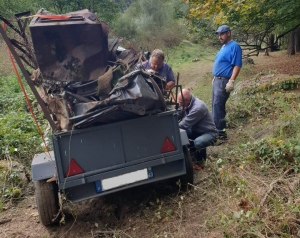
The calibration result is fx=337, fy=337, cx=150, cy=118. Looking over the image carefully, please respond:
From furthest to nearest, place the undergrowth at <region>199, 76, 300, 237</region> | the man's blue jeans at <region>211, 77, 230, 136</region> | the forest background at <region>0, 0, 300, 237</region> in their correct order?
the man's blue jeans at <region>211, 77, 230, 136</region> < the forest background at <region>0, 0, 300, 237</region> < the undergrowth at <region>199, 76, 300, 237</region>

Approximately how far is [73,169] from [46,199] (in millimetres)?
576

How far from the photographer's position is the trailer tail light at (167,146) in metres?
3.79

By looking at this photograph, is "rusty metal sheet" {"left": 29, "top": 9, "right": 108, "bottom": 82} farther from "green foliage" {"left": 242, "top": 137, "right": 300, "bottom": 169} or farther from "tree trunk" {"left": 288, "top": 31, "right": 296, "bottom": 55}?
"tree trunk" {"left": 288, "top": 31, "right": 296, "bottom": 55}

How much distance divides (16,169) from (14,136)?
106 cm

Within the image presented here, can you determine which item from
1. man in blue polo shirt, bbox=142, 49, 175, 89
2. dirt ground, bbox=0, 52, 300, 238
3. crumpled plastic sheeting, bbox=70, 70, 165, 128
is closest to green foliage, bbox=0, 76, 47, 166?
dirt ground, bbox=0, 52, 300, 238

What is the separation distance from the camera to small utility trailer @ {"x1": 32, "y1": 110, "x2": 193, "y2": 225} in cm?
350

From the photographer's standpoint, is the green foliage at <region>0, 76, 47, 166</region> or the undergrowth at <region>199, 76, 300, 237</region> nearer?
the undergrowth at <region>199, 76, 300, 237</region>

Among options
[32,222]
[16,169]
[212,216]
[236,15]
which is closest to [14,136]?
[16,169]

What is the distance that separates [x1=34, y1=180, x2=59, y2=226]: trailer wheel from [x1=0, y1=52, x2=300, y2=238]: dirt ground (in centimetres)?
23

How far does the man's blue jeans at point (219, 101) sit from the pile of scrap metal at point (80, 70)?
1.73 m

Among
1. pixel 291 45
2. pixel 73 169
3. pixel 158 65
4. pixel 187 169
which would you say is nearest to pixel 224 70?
pixel 158 65

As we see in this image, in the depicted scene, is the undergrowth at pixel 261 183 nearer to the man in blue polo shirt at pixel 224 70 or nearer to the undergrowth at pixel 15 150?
the man in blue polo shirt at pixel 224 70

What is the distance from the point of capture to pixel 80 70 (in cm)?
436

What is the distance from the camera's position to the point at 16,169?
5.35m
